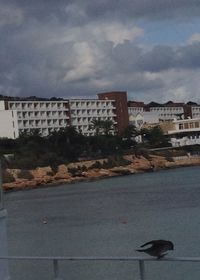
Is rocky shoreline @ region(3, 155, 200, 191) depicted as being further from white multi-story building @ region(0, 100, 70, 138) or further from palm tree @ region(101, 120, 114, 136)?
white multi-story building @ region(0, 100, 70, 138)

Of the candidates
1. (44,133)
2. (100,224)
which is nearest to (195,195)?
(100,224)

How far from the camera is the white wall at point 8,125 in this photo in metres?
172

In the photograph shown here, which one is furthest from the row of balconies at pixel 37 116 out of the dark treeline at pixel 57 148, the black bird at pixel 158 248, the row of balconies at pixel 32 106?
the black bird at pixel 158 248

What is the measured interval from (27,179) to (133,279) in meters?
123

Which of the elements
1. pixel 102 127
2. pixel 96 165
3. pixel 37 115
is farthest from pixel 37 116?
pixel 96 165

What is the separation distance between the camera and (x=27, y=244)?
39.7 metres

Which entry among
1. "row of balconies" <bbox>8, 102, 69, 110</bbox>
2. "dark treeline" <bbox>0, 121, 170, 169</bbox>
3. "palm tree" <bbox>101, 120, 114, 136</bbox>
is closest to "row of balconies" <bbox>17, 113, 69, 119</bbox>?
"row of balconies" <bbox>8, 102, 69, 110</bbox>

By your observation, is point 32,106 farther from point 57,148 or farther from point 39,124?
point 57,148

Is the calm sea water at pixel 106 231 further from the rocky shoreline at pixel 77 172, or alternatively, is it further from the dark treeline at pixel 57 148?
the dark treeline at pixel 57 148

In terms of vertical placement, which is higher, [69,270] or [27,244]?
[69,270]

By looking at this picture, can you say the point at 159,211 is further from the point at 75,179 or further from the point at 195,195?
the point at 75,179

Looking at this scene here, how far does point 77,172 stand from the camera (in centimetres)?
14550

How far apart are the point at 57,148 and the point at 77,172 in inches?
575

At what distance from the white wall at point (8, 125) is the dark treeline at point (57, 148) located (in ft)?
25.8
